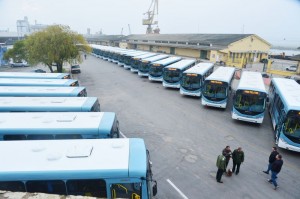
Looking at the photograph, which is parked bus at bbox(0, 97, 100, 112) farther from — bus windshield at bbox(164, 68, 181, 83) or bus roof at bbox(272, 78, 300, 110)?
bus windshield at bbox(164, 68, 181, 83)

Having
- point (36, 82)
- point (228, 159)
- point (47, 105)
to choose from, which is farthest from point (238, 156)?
point (36, 82)

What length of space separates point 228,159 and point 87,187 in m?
6.60

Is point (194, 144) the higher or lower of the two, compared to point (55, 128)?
lower

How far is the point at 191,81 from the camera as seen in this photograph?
22.5 meters

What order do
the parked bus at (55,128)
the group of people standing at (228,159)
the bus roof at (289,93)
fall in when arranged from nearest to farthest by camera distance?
1. the parked bus at (55,128)
2. the group of people standing at (228,159)
3. the bus roof at (289,93)

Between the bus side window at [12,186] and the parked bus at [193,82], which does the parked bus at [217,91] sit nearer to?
the parked bus at [193,82]

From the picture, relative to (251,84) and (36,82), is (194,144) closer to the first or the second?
(251,84)

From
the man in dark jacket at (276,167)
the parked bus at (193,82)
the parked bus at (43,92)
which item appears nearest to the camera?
the man in dark jacket at (276,167)

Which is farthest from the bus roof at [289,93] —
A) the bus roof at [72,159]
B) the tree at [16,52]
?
the tree at [16,52]

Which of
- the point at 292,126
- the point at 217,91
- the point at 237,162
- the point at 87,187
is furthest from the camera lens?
the point at 217,91

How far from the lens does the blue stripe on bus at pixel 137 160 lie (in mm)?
6105

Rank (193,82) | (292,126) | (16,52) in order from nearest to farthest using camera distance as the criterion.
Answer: (292,126)
(193,82)
(16,52)

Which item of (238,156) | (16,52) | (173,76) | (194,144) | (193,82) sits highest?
(16,52)

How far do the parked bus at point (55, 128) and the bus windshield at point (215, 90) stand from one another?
454 inches
